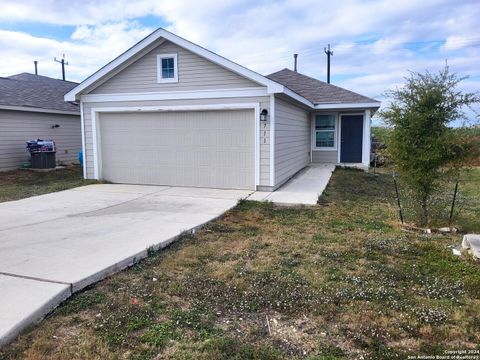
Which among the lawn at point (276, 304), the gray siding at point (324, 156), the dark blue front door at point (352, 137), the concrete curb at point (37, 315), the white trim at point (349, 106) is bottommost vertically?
the lawn at point (276, 304)

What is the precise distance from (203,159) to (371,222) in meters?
4.77

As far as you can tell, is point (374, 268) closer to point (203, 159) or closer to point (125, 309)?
point (125, 309)

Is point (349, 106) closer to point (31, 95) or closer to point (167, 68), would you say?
Answer: point (167, 68)

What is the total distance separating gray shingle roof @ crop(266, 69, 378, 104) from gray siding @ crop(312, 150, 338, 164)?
207 cm

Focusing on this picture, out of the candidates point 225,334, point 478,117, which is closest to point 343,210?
point 478,117

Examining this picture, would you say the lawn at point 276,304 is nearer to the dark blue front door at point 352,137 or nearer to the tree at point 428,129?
the tree at point 428,129

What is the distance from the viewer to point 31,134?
1459 centimetres

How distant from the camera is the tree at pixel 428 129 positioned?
19.6ft

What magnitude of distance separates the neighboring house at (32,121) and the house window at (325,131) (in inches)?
398

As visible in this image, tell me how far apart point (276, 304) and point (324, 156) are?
500 inches

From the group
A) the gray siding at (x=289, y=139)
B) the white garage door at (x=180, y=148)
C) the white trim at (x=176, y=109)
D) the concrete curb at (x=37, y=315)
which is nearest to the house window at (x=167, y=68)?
the white trim at (x=176, y=109)

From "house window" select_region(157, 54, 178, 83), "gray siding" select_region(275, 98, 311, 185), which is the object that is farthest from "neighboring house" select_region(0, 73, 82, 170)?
"gray siding" select_region(275, 98, 311, 185)

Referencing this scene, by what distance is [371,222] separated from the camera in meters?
6.69

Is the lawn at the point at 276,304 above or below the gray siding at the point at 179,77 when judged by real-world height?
below
